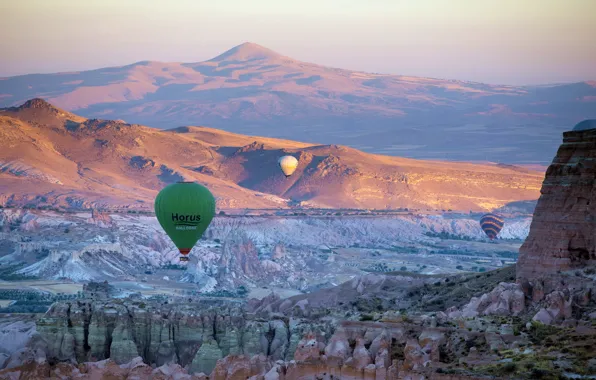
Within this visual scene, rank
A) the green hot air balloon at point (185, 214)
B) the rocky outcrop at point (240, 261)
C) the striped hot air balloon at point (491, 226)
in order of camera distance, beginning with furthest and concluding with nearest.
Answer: the striped hot air balloon at point (491, 226)
the rocky outcrop at point (240, 261)
the green hot air balloon at point (185, 214)

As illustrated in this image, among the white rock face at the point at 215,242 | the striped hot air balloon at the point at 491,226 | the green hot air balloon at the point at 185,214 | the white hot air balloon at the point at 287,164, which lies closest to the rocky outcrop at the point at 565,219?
the green hot air balloon at the point at 185,214

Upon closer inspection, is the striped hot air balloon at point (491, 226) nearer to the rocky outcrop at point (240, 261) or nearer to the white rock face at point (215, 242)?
the white rock face at point (215, 242)

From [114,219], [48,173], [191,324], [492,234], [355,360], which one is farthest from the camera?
[48,173]

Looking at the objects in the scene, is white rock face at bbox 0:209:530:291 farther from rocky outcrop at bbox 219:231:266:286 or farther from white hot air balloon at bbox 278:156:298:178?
white hot air balloon at bbox 278:156:298:178

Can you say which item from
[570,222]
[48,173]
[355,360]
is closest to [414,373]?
[355,360]

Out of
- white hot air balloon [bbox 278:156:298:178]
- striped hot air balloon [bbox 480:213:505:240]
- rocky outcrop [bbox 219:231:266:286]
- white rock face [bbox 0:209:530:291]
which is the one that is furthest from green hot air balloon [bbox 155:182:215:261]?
white hot air balloon [bbox 278:156:298:178]

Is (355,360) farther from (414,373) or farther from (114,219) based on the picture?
(114,219)
